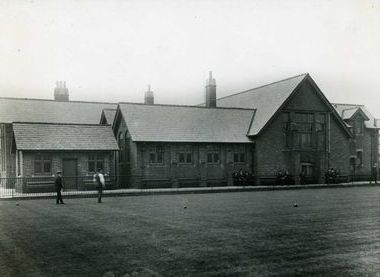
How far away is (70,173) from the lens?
33.2m

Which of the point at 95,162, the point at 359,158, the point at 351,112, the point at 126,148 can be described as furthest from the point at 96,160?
the point at 359,158

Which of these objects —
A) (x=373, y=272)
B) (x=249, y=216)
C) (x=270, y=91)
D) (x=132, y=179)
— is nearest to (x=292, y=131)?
(x=270, y=91)

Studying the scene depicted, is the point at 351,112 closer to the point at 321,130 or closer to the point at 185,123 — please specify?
the point at 321,130

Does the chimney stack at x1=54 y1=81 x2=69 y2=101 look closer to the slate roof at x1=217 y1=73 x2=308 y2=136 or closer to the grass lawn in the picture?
the slate roof at x1=217 y1=73 x2=308 y2=136

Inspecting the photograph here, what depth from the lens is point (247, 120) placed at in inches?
1636

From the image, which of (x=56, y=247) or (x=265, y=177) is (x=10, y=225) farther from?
(x=265, y=177)

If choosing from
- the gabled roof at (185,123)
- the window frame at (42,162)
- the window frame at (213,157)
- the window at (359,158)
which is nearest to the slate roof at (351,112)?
the window at (359,158)

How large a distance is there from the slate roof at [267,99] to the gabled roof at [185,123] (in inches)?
38.8

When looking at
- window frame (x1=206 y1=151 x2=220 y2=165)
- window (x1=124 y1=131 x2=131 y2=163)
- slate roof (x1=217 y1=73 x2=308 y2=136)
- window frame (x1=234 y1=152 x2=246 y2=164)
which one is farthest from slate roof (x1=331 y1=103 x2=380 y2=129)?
window (x1=124 y1=131 x2=131 y2=163)

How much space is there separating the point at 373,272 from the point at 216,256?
3141mm

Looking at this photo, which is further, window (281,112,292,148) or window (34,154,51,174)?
window (281,112,292,148)

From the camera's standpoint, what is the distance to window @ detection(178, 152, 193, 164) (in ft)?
121

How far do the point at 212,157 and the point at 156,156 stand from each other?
490cm

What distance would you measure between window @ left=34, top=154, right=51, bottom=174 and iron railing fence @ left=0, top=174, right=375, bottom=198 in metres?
0.46
